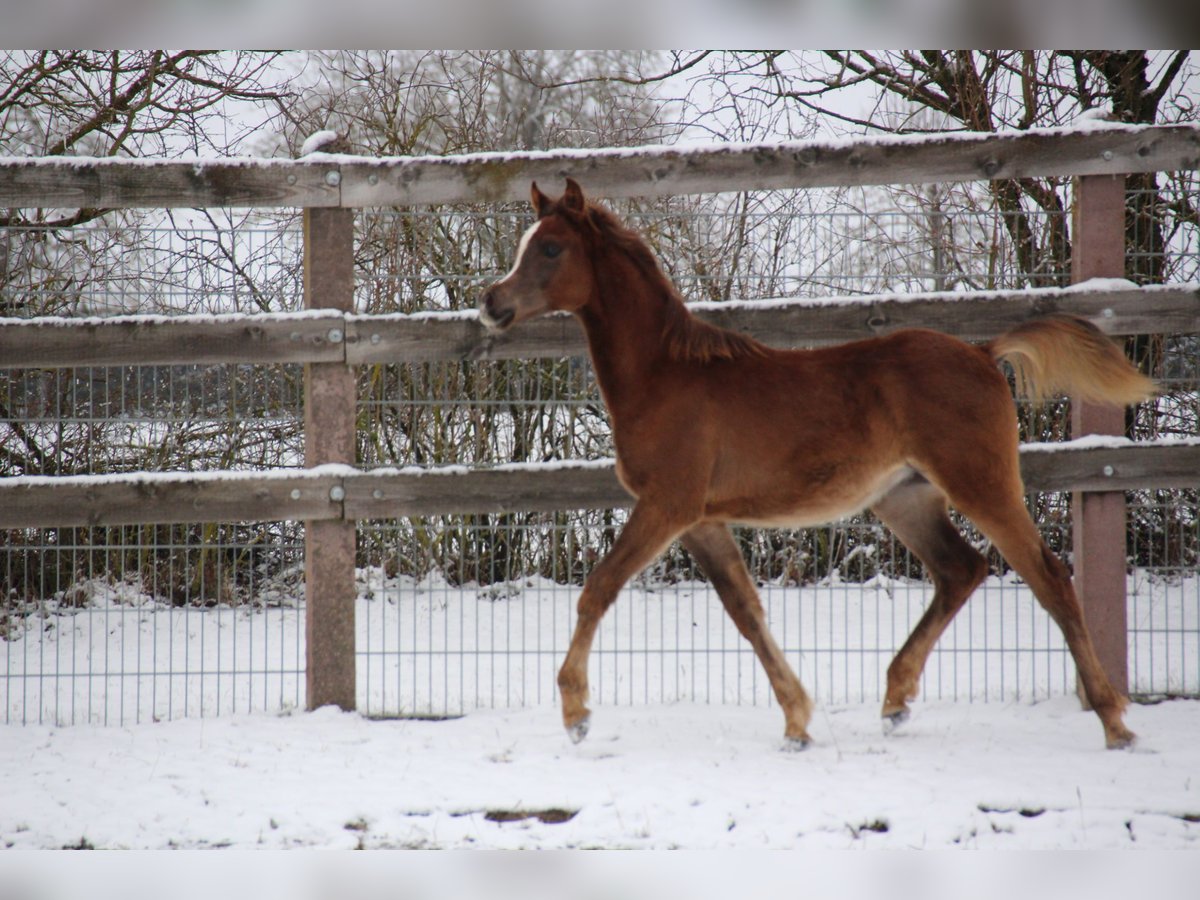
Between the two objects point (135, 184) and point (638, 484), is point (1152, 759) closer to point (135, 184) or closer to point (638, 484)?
point (638, 484)

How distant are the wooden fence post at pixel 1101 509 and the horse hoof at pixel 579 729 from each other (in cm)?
238

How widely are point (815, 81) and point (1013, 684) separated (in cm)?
458

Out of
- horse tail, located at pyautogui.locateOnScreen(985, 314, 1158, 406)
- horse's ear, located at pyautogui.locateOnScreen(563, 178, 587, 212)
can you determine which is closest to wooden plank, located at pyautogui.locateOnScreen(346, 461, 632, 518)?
horse's ear, located at pyautogui.locateOnScreen(563, 178, 587, 212)

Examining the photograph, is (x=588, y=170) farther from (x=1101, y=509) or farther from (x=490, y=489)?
(x=1101, y=509)

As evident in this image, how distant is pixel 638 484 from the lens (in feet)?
12.2

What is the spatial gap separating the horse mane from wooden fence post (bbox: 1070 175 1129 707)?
70.5 inches

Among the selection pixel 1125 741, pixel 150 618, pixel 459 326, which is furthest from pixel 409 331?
pixel 1125 741

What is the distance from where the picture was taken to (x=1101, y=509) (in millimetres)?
4461

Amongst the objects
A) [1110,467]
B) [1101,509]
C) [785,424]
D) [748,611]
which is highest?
[785,424]

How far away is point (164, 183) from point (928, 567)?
150 inches

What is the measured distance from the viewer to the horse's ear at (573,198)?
3.69m

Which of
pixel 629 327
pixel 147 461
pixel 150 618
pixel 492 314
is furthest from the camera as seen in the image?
pixel 150 618
